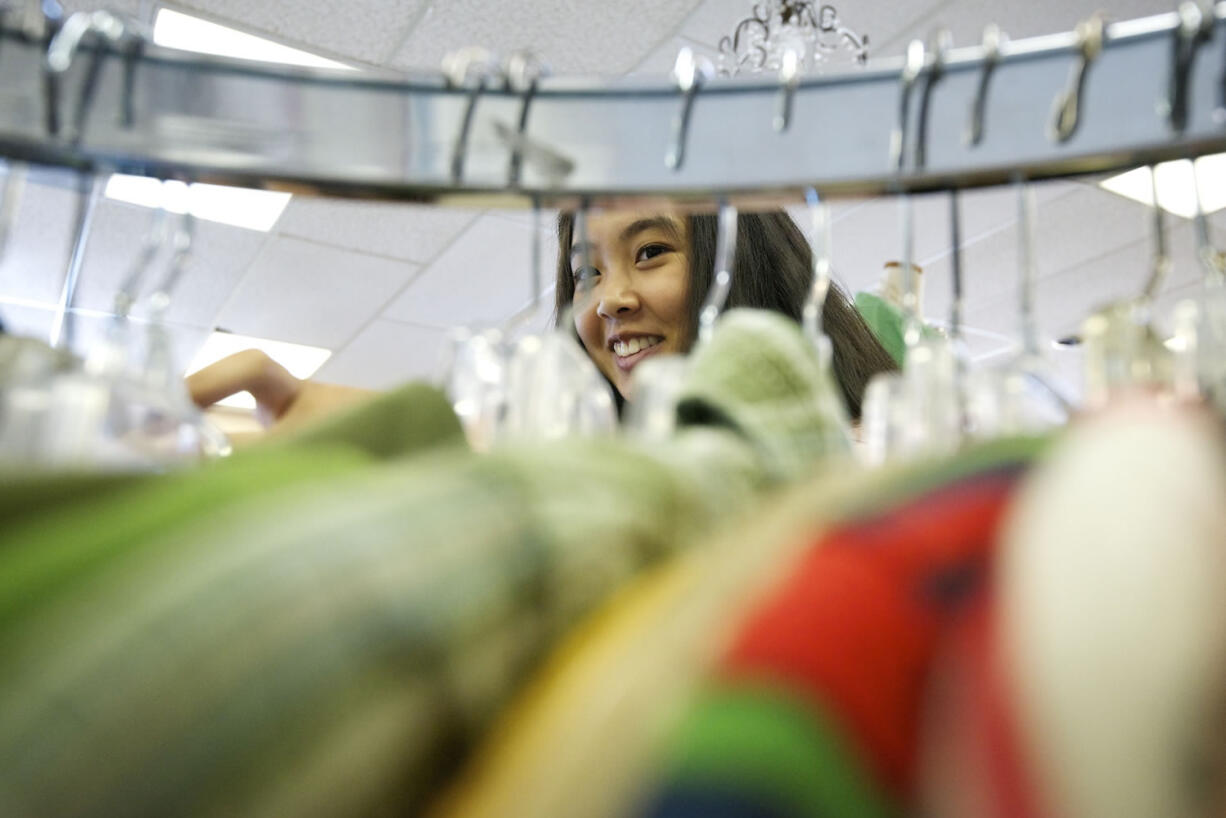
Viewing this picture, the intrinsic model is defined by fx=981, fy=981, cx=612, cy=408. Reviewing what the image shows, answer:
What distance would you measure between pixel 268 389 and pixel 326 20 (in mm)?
1583

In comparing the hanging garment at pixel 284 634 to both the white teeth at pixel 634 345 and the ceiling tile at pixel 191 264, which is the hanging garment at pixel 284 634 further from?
the ceiling tile at pixel 191 264

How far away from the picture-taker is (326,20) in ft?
6.49

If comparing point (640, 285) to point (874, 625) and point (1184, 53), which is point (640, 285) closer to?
point (1184, 53)

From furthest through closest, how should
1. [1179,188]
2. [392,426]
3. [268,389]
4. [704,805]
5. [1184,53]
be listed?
1. [1179,188]
2. [268,389]
3. [1184,53]
4. [392,426]
5. [704,805]

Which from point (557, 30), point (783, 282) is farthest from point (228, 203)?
point (783, 282)

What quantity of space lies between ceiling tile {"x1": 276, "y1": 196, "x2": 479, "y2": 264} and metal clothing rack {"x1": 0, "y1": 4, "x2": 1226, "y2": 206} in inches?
87.1

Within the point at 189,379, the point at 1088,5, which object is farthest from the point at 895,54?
the point at 189,379

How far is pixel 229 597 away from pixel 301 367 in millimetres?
4152

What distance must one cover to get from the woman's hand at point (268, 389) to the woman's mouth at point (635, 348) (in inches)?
8.5

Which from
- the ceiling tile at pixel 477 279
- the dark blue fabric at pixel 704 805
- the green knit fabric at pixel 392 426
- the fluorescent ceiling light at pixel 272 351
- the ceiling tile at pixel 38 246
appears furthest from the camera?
the fluorescent ceiling light at pixel 272 351

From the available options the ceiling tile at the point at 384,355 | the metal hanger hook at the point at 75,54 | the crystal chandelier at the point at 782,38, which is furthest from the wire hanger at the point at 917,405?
the ceiling tile at the point at 384,355

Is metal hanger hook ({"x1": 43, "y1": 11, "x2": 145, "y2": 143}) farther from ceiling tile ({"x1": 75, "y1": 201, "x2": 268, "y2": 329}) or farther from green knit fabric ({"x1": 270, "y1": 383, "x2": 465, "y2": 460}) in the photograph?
ceiling tile ({"x1": 75, "y1": 201, "x2": 268, "y2": 329})

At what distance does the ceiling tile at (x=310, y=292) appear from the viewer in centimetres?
303

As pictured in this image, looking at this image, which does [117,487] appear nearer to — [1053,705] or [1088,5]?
[1053,705]
